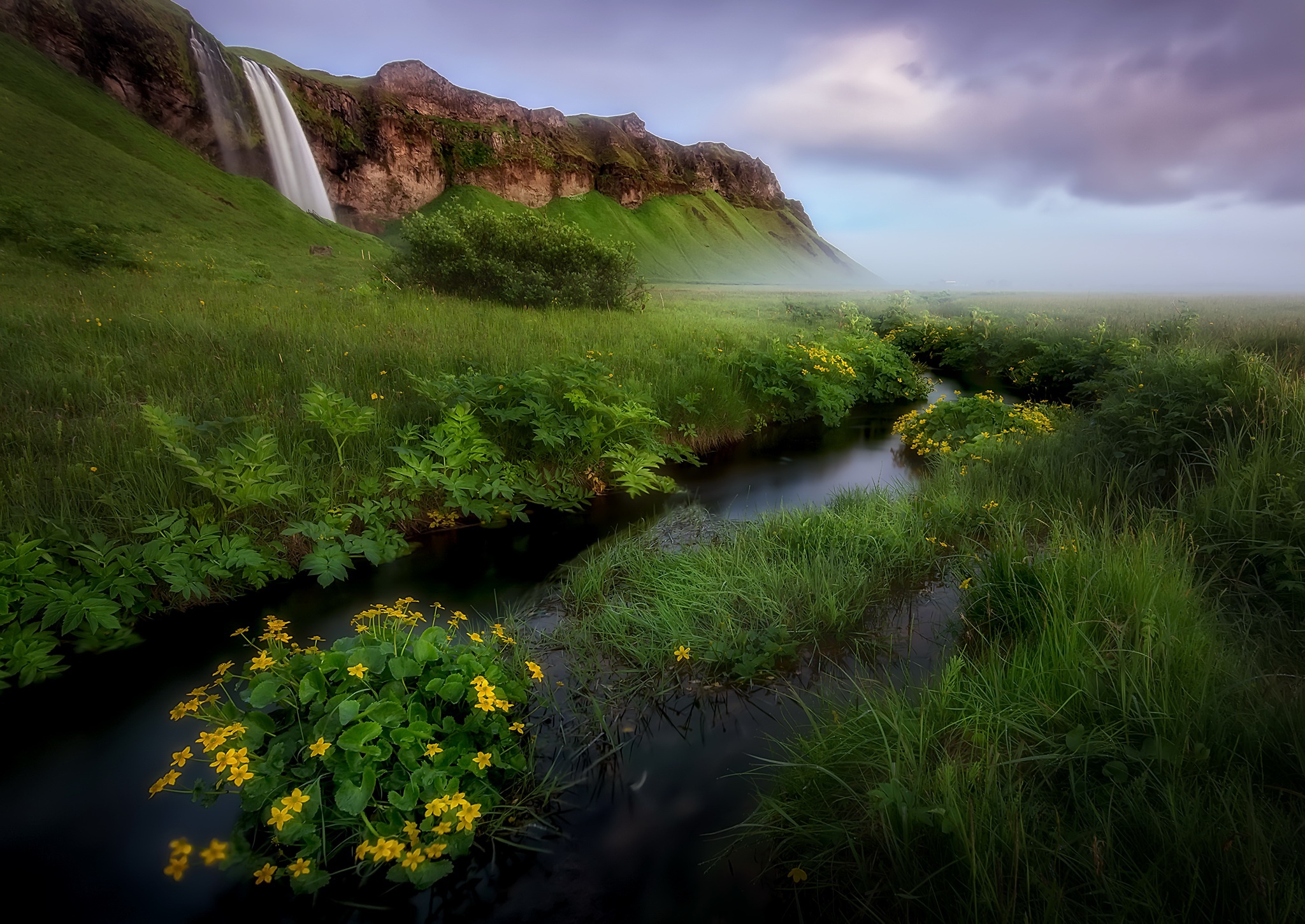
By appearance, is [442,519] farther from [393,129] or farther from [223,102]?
[393,129]

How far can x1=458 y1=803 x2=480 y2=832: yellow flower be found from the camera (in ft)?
7.00

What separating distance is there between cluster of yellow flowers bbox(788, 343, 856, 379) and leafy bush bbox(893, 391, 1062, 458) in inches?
92.2

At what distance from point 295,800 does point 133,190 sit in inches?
1878

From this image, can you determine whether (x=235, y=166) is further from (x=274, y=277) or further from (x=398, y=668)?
(x=398, y=668)

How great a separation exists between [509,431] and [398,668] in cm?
410

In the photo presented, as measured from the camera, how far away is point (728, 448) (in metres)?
9.27

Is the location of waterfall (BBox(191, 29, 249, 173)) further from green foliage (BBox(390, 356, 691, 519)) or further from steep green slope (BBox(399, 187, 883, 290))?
green foliage (BBox(390, 356, 691, 519))

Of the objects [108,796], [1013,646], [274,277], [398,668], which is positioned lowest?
[108,796]

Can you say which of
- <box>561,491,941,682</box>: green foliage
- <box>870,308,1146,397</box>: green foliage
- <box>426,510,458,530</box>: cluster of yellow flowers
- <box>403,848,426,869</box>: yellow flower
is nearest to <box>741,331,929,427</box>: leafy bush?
<box>870,308,1146,397</box>: green foliage

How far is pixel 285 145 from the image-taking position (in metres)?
70.1

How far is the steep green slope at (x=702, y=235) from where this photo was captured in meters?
116

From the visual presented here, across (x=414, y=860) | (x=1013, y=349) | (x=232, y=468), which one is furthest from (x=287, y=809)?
(x=1013, y=349)

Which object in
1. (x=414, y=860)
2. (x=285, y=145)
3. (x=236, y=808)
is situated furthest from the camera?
(x=285, y=145)

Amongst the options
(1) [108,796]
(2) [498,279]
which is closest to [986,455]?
(1) [108,796]
